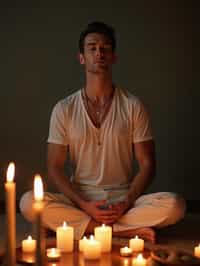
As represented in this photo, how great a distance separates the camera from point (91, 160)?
3.73 metres

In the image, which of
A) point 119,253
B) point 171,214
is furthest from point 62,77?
point 119,253

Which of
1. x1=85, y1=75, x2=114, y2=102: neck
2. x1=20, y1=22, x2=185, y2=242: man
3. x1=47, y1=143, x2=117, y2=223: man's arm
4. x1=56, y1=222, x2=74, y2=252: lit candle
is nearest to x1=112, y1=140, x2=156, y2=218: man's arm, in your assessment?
x1=20, y1=22, x2=185, y2=242: man

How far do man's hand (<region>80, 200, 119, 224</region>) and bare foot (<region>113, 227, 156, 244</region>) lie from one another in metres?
0.13

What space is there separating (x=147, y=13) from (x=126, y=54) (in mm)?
391

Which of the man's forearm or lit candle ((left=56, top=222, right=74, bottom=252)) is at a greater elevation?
the man's forearm

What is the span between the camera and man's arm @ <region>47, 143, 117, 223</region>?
11.4 ft

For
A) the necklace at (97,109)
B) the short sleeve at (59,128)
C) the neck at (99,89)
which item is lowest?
the short sleeve at (59,128)

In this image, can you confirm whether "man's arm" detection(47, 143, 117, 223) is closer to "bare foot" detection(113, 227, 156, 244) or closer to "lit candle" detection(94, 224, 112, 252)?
"bare foot" detection(113, 227, 156, 244)

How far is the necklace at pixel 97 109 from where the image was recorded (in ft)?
12.3

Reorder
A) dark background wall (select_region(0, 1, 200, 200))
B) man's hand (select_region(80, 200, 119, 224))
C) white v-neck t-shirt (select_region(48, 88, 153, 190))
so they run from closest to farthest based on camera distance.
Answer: man's hand (select_region(80, 200, 119, 224)) < white v-neck t-shirt (select_region(48, 88, 153, 190)) < dark background wall (select_region(0, 1, 200, 200))

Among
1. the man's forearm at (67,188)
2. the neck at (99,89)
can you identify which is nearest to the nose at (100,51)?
the neck at (99,89)

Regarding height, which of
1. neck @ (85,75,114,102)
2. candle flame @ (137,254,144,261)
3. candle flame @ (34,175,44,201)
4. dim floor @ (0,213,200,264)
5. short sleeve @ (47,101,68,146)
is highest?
neck @ (85,75,114,102)

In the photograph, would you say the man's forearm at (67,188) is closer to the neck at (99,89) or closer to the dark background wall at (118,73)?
the neck at (99,89)

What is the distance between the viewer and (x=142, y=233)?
11.7ft
